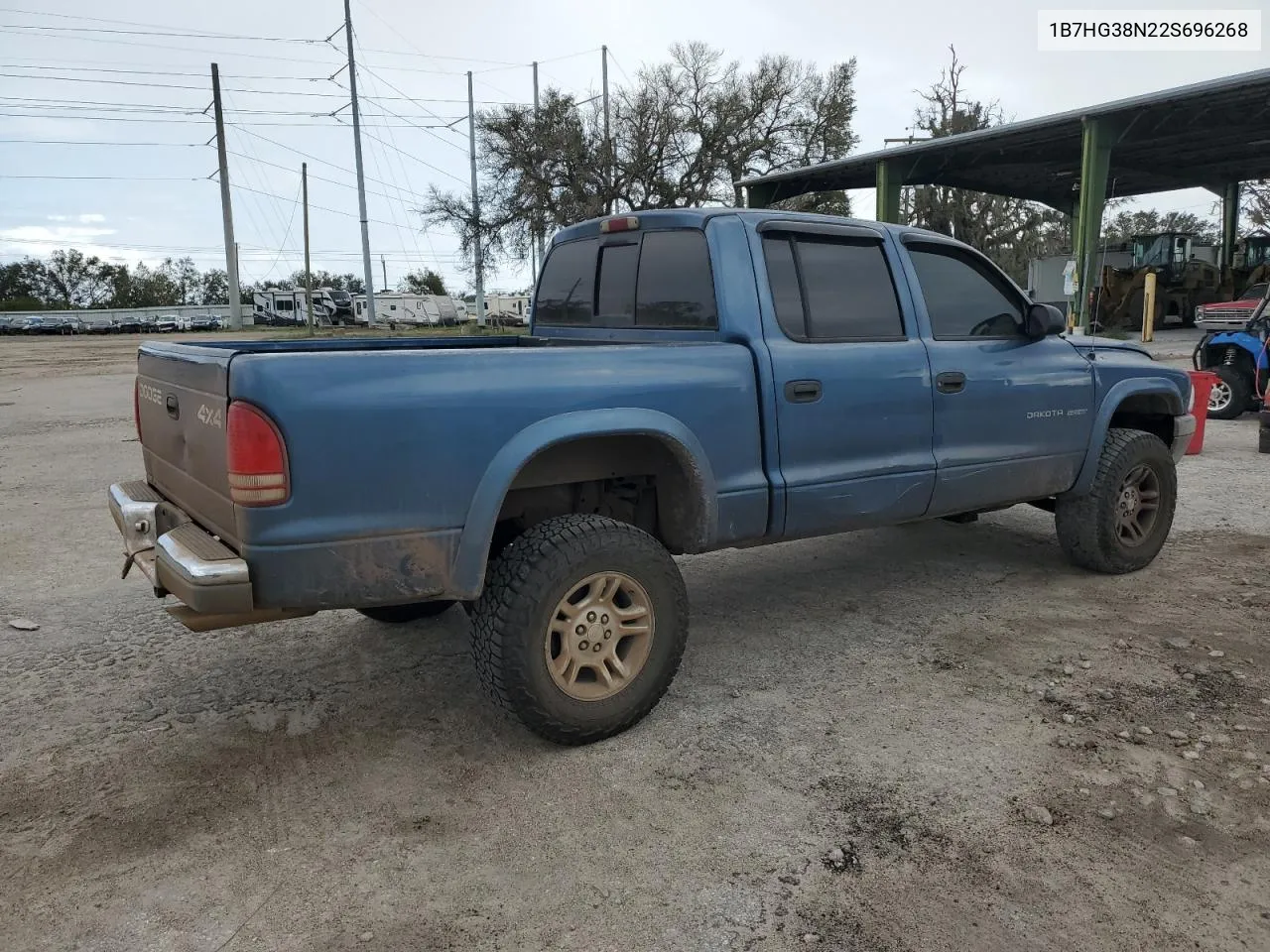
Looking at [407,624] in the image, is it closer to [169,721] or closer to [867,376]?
[169,721]

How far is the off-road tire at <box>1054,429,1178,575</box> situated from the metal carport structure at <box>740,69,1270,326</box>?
607 inches

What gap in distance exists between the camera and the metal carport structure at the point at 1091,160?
19.5 metres

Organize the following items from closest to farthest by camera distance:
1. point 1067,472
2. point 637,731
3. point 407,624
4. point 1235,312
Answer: point 637,731 < point 407,624 < point 1067,472 < point 1235,312

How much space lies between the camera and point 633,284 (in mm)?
4137

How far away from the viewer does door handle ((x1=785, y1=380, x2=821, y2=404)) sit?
143 inches

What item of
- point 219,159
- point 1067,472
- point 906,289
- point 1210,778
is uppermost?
point 219,159

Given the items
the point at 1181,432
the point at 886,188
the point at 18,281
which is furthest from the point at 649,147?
the point at 18,281

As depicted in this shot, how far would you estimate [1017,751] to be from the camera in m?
3.12

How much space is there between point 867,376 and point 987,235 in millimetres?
41750

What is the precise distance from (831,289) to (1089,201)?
19242 mm

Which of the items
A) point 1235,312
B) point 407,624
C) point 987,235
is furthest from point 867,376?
point 987,235

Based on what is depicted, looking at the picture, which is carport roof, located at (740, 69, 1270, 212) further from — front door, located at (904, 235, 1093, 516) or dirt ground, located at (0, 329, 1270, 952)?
dirt ground, located at (0, 329, 1270, 952)

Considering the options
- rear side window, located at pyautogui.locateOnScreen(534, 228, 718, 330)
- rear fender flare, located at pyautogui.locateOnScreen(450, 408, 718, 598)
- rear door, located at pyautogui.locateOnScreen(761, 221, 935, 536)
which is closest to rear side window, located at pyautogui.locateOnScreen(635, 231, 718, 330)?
rear side window, located at pyautogui.locateOnScreen(534, 228, 718, 330)

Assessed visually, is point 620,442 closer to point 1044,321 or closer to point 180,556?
point 180,556
